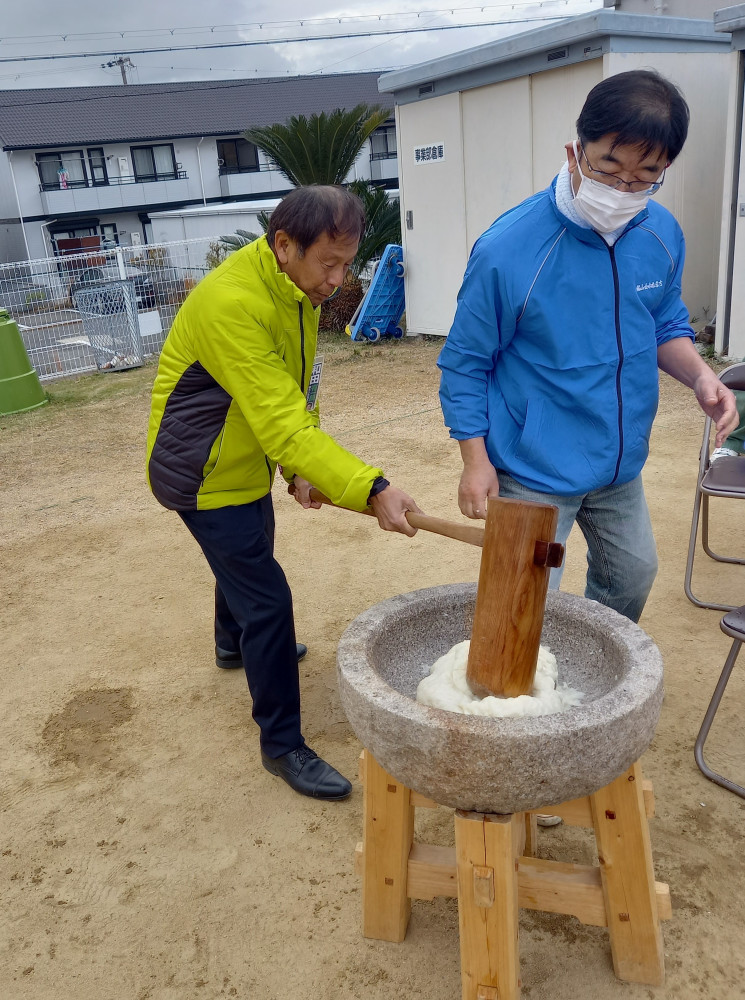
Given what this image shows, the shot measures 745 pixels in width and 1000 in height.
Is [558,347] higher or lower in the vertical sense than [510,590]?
higher

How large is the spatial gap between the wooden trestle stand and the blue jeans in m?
0.67

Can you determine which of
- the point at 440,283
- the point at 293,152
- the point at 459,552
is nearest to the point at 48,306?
the point at 293,152

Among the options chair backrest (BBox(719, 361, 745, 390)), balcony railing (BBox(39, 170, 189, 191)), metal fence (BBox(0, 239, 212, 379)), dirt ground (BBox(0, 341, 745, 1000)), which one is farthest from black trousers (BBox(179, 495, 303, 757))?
balcony railing (BBox(39, 170, 189, 191))

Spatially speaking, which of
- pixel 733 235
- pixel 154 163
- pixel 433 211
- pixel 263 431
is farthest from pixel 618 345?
pixel 154 163

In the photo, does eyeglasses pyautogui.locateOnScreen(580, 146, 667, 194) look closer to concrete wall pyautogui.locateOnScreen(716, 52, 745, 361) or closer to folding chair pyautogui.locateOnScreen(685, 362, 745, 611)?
folding chair pyautogui.locateOnScreen(685, 362, 745, 611)

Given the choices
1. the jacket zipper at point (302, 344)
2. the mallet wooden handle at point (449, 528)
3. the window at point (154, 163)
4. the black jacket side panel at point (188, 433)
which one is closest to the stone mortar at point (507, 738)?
the mallet wooden handle at point (449, 528)

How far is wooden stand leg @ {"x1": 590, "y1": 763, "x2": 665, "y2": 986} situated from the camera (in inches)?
71.3

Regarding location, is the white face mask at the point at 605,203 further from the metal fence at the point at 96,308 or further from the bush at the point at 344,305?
the bush at the point at 344,305

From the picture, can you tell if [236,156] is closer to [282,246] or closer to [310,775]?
[282,246]

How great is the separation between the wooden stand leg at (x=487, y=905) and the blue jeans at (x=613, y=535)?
83 centimetres

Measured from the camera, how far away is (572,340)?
6.81ft

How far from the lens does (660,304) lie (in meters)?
2.31

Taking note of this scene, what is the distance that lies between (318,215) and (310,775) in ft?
5.49

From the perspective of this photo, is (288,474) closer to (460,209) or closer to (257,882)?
(257,882)
